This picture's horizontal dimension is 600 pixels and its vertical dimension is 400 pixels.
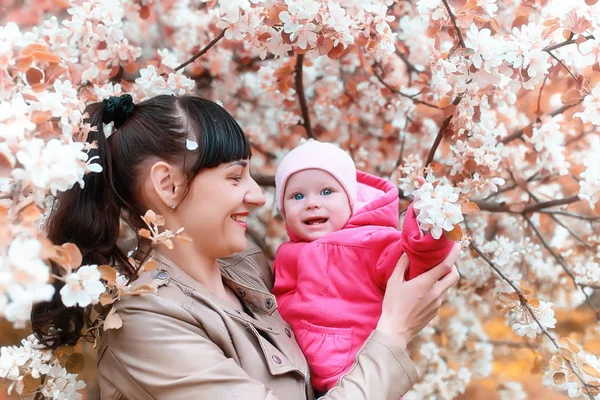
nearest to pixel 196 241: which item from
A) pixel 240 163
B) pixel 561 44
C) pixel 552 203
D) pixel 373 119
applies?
pixel 240 163

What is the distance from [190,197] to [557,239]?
6.52ft

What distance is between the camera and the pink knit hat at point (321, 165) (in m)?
1.92

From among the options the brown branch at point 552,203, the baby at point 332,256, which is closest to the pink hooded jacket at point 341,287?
the baby at point 332,256

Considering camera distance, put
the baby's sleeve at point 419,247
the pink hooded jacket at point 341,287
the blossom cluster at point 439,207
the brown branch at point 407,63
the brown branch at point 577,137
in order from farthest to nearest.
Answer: the brown branch at point 577,137 → the brown branch at point 407,63 → the pink hooded jacket at point 341,287 → the baby's sleeve at point 419,247 → the blossom cluster at point 439,207

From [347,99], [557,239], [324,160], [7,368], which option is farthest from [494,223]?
[7,368]

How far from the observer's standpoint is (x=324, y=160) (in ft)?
6.33

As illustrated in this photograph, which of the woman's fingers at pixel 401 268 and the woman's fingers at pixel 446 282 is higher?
the woman's fingers at pixel 401 268

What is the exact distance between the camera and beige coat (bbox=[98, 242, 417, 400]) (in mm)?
1414

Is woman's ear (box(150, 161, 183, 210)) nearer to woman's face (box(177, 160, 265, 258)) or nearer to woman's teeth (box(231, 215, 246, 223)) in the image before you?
woman's face (box(177, 160, 265, 258))

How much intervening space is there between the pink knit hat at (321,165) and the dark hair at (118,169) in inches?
11.3

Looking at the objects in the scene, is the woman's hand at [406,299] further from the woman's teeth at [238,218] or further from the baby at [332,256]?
the woman's teeth at [238,218]

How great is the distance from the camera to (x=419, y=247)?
155cm

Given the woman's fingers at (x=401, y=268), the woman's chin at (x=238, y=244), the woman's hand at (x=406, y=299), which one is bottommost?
the woman's hand at (x=406, y=299)

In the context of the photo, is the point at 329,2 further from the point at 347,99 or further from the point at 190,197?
the point at 347,99
